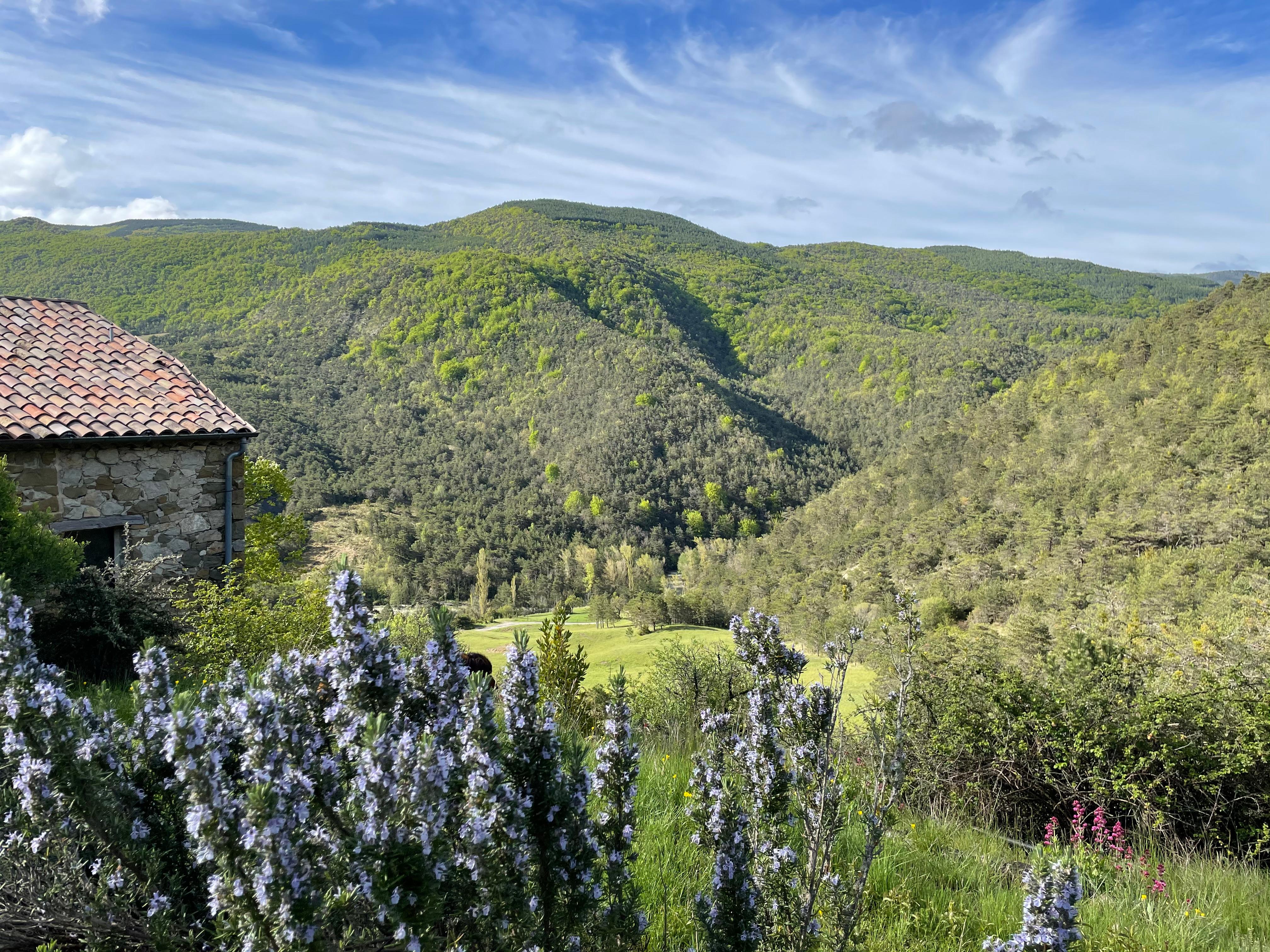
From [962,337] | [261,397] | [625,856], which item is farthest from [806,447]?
[625,856]

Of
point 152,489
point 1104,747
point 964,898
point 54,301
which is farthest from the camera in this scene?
point 54,301

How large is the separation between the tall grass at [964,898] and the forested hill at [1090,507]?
4.15m

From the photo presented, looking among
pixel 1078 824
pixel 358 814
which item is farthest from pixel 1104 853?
pixel 358 814

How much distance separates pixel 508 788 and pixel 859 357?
81165mm

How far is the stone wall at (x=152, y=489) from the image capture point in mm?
7219

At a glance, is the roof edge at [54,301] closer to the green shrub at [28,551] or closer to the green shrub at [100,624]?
the green shrub at [100,624]

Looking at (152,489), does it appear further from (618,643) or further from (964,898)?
(618,643)

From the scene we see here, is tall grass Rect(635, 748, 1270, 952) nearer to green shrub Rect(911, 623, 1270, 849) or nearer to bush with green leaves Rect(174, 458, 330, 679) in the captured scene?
green shrub Rect(911, 623, 1270, 849)

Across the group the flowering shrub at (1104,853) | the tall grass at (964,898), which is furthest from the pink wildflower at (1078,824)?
the tall grass at (964,898)

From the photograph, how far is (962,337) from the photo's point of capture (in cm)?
7800

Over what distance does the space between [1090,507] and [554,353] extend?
211 feet

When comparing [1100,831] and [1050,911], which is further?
[1100,831]

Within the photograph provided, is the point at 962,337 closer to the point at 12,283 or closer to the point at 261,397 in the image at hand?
the point at 261,397

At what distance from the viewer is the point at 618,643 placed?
96.3ft
